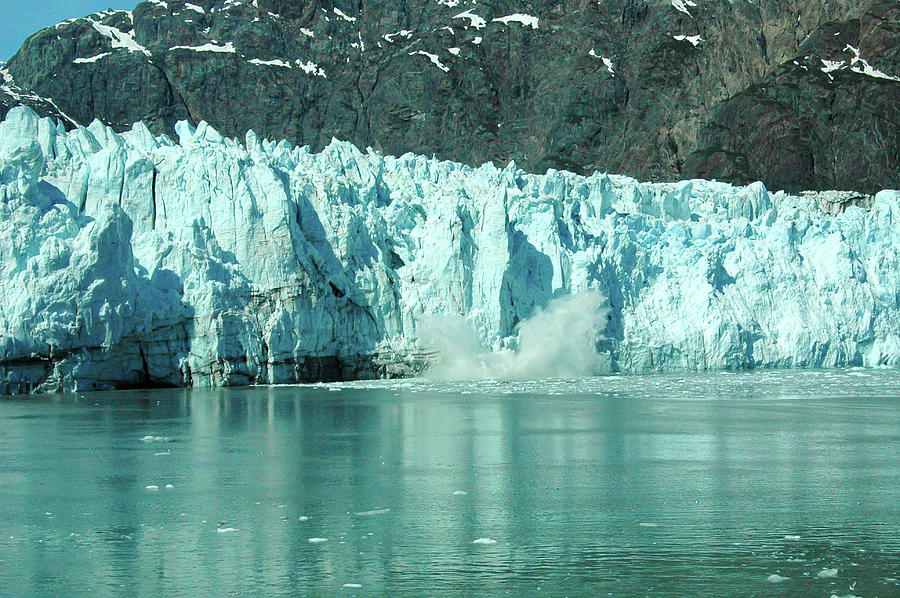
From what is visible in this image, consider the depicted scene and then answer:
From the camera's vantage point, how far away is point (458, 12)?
72.0 metres

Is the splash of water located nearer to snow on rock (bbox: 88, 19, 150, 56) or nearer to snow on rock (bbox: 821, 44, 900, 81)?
snow on rock (bbox: 821, 44, 900, 81)

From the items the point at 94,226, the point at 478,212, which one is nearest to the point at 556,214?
the point at 478,212

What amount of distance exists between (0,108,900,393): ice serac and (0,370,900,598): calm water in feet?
16.8

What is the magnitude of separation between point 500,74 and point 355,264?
150 feet

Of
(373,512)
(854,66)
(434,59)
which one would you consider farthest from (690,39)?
(373,512)

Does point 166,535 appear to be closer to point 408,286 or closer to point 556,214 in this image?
point 408,286

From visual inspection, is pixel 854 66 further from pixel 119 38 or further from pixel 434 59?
pixel 119 38

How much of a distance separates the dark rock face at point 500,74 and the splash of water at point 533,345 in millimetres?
29654

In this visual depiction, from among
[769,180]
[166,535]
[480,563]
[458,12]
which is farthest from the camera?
[458,12]

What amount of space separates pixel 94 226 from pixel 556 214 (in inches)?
463

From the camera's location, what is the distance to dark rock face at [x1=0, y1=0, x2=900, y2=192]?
183 ft

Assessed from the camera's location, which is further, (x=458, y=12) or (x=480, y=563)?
(x=458, y=12)

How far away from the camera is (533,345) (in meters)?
25.7

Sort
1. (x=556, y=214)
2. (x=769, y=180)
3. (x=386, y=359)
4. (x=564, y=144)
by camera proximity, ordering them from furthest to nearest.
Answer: (x=564, y=144) → (x=769, y=180) → (x=556, y=214) → (x=386, y=359)
